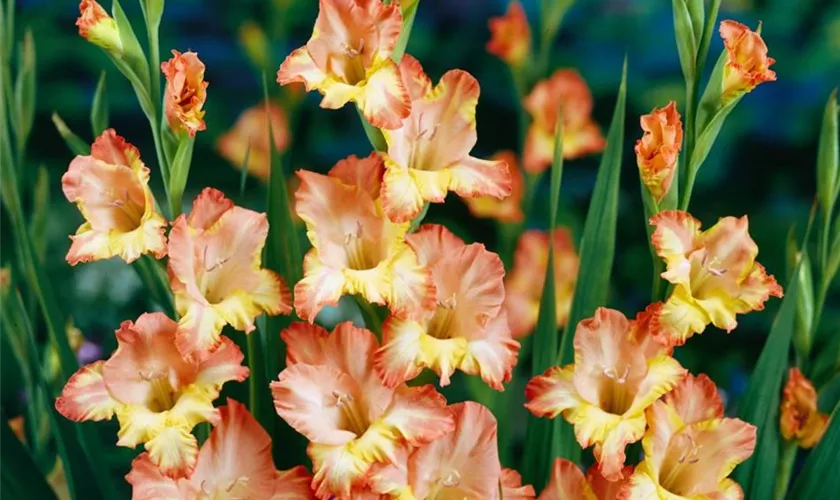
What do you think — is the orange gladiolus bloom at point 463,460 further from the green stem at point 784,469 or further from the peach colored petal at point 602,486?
the green stem at point 784,469

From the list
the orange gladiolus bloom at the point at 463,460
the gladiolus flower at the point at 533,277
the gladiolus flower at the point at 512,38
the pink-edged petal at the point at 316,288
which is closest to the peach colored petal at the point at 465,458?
the orange gladiolus bloom at the point at 463,460

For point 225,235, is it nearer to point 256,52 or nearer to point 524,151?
point 524,151

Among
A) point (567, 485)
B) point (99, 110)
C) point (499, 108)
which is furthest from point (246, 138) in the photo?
point (567, 485)

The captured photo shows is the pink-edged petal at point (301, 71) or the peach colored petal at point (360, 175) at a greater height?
the pink-edged petal at point (301, 71)

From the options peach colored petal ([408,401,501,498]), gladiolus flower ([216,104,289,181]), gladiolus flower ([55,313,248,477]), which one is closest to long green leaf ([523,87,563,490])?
peach colored petal ([408,401,501,498])

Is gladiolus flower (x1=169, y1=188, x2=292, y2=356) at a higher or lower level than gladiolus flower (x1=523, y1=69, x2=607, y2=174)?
higher

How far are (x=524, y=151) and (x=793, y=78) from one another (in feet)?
1.35

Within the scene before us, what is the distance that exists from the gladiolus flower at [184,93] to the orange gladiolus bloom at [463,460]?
0.21 metres

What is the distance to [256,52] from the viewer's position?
109 centimetres

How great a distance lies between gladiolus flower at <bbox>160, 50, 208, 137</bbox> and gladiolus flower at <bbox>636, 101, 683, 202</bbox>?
23cm

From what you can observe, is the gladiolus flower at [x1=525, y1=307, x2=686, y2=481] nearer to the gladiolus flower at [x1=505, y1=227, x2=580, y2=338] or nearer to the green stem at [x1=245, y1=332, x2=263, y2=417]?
the green stem at [x1=245, y1=332, x2=263, y2=417]

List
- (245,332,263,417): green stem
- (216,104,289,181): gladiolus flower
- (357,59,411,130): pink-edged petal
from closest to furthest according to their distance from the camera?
1. (357,59,411,130): pink-edged petal
2. (245,332,263,417): green stem
3. (216,104,289,181): gladiolus flower

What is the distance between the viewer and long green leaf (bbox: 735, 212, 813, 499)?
2.17ft

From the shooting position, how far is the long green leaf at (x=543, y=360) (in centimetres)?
68
